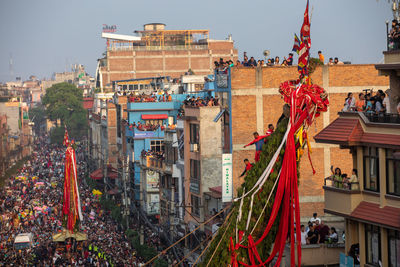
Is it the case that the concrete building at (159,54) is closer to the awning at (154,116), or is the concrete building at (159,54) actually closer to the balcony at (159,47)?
the balcony at (159,47)

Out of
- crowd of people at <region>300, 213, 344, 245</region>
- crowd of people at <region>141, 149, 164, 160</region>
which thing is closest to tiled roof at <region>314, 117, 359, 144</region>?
crowd of people at <region>300, 213, 344, 245</region>

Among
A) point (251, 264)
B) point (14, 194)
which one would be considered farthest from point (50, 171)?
point (251, 264)

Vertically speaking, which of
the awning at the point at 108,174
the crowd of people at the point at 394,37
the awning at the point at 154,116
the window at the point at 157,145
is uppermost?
the crowd of people at the point at 394,37

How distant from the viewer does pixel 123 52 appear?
127 m

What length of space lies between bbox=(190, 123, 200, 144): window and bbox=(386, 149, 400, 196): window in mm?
25671

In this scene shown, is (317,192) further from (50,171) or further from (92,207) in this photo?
(50,171)

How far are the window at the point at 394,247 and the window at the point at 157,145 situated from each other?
4914cm

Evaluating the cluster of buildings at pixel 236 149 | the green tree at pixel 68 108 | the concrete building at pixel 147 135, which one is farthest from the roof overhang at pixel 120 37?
the concrete building at pixel 147 135

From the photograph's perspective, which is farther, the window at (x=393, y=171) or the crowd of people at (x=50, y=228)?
the crowd of people at (x=50, y=228)

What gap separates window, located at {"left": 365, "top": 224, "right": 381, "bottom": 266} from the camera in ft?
68.6

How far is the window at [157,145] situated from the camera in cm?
6906

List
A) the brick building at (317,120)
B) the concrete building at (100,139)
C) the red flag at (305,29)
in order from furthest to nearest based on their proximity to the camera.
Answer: the concrete building at (100,139) < the brick building at (317,120) < the red flag at (305,29)

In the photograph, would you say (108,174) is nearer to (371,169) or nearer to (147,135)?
(147,135)

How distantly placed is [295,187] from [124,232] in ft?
173
